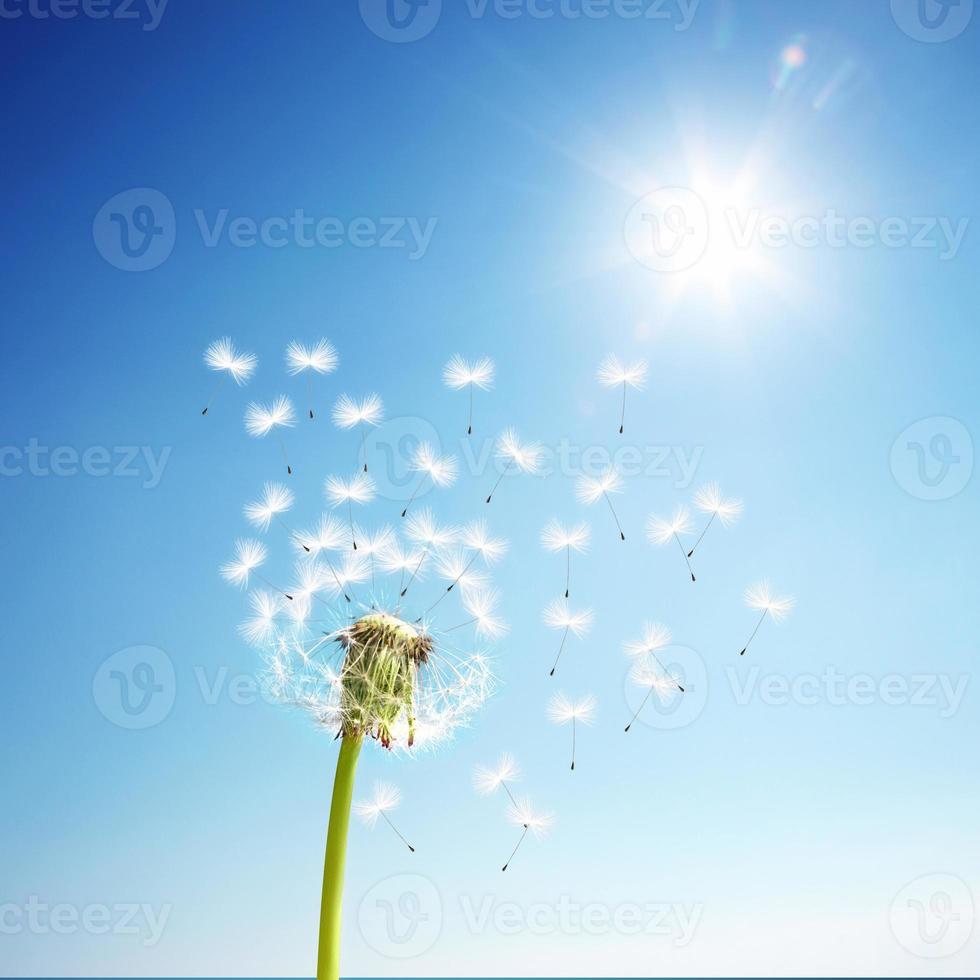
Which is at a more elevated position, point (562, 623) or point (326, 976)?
point (562, 623)

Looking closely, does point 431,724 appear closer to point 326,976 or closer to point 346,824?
point 346,824

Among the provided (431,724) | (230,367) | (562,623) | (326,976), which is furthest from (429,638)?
(230,367)

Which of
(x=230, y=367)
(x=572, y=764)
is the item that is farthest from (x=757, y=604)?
(x=230, y=367)

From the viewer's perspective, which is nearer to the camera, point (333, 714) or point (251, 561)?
point (333, 714)

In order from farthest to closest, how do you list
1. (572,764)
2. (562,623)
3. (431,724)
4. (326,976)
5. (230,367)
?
1. (230,367)
2. (562,623)
3. (431,724)
4. (572,764)
5. (326,976)

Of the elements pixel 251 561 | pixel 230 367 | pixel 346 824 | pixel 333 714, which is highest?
pixel 230 367

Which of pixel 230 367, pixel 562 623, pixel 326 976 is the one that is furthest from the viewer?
pixel 230 367

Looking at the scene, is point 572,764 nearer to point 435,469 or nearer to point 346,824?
point 346,824
